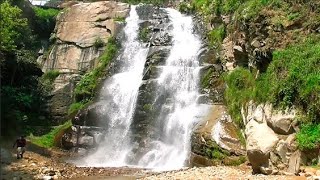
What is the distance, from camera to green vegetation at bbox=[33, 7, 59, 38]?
36.0 meters

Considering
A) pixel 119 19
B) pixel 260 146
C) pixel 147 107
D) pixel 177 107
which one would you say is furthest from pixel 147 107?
pixel 119 19

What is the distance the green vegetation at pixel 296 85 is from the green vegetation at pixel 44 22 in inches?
884

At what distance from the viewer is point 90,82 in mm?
29328

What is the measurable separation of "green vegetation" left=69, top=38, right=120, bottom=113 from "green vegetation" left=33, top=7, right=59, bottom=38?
24.4 ft

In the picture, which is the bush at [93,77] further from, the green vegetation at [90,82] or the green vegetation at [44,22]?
the green vegetation at [44,22]

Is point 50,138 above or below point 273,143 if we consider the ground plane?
below

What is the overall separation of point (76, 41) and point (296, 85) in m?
22.1

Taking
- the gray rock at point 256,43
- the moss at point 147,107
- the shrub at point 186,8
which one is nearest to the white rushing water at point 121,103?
the moss at point 147,107

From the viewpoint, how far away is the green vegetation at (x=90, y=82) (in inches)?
1116

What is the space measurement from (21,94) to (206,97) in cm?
1356

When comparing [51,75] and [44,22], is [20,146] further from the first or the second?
[44,22]

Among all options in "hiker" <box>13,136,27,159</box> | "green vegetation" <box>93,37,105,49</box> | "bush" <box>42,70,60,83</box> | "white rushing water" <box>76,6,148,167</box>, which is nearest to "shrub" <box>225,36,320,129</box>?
"white rushing water" <box>76,6,148,167</box>

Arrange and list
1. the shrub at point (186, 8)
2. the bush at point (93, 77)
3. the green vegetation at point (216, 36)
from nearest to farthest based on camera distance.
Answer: the green vegetation at point (216, 36)
the bush at point (93, 77)
the shrub at point (186, 8)

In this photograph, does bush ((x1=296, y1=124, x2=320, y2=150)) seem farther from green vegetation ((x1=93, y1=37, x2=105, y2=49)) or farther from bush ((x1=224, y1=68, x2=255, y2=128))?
green vegetation ((x1=93, y1=37, x2=105, y2=49))
